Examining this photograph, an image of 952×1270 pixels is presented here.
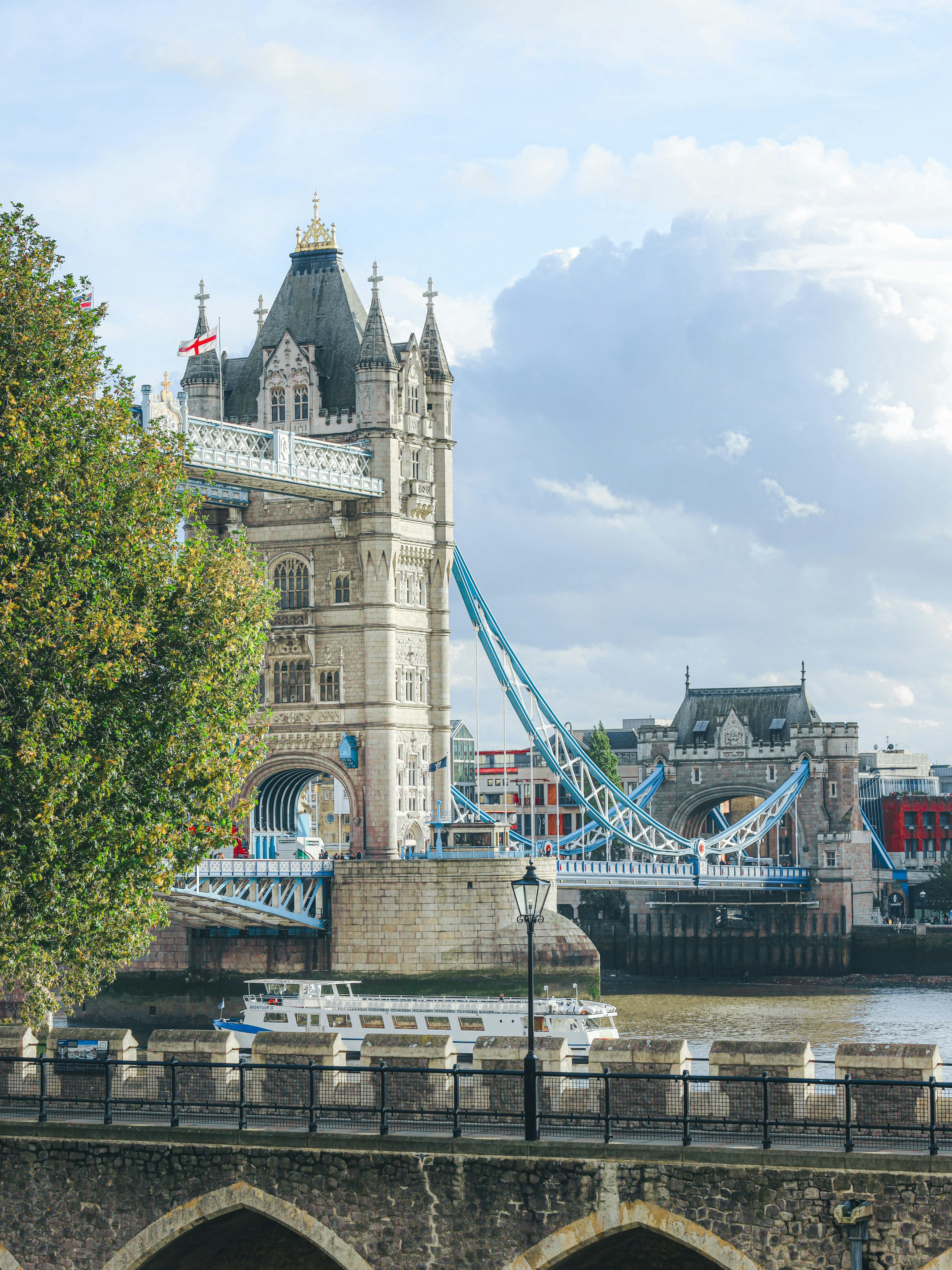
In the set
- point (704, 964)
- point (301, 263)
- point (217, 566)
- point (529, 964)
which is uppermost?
point (301, 263)

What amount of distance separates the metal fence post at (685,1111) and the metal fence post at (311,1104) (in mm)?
4290

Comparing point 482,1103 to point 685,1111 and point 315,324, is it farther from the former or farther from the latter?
point 315,324

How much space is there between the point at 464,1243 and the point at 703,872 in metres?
68.5

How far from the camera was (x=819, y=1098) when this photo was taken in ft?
74.3

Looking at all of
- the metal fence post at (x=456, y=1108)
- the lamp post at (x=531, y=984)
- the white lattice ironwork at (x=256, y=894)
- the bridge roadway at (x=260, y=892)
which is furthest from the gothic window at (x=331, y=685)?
the metal fence post at (x=456, y=1108)

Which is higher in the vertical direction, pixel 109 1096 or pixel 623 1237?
pixel 109 1096

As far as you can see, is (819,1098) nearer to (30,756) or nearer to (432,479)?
(30,756)

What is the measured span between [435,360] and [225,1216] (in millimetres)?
51625

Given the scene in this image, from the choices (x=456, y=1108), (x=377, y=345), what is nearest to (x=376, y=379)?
(x=377, y=345)

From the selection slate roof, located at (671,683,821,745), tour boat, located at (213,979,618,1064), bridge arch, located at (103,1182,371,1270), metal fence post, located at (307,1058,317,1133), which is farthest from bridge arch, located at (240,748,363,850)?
bridge arch, located at (103,1182,371,1270)

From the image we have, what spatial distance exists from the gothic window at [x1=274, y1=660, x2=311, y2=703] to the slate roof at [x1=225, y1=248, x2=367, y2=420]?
932 centimetres

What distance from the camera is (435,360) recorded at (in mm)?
72938

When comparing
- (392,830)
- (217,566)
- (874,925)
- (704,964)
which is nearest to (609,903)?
(704,964)

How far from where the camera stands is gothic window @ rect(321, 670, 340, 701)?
228ft
